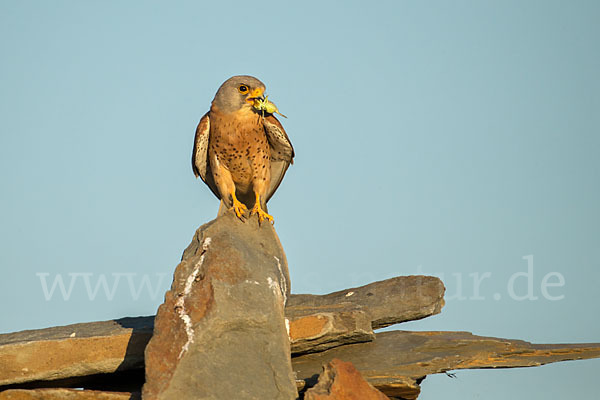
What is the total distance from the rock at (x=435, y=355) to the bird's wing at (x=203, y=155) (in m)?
2.32

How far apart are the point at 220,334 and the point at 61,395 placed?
1.51 m

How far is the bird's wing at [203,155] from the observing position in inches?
309

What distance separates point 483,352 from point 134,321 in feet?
10.6

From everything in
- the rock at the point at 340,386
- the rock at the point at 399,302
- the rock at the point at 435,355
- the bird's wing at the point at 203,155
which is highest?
the bird's wing at the point at 203,155

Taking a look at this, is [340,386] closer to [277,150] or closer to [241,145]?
[241,145]

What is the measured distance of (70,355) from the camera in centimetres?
640

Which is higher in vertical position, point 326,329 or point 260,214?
point 260,214

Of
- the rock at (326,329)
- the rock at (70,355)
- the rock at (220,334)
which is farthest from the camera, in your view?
the rock at (326,329)

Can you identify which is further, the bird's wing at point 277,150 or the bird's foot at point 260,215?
the bird's wing at point 277,150

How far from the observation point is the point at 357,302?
288 inches

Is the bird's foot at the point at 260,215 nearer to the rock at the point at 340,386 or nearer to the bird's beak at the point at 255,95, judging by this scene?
the bird's beak at the point at 255,95

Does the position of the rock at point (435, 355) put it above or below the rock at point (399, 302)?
below

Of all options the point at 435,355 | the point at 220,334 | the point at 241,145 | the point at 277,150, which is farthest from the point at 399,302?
the point at 220,334

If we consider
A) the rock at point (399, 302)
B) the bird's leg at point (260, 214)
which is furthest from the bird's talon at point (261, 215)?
the rock at point (399, 302)
